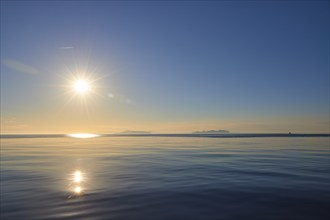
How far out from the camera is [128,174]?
1816 centimetres

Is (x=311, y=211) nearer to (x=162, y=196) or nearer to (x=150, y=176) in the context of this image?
(x=162, y=196)

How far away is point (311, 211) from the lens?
9406 mm

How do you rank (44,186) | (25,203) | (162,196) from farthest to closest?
(44,186) → (162,196) → (25,203)

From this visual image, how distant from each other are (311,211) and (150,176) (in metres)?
10.4

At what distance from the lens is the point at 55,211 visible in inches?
378

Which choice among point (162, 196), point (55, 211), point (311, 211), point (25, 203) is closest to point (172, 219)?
point (162, 196)

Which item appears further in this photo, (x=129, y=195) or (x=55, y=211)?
(x=129, y=195)

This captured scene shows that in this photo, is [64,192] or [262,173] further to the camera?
[262,173]

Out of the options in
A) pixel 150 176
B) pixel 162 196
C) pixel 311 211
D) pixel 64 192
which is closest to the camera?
pixel 311 211

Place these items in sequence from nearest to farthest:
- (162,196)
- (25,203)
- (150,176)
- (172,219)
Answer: (172,219)
(25,203)
(162,196)
(150,176)

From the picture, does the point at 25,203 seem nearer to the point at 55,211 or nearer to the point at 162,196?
the point at 55,211

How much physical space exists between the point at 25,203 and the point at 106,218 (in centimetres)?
460

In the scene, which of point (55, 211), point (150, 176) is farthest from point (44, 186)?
point (150, 176)

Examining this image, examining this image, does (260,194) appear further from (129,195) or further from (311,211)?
(129,195)
